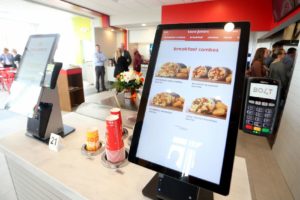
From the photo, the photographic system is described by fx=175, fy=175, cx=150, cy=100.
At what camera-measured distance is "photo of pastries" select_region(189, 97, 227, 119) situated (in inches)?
20.0

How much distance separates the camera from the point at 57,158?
86 cm

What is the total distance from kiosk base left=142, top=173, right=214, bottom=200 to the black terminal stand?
70 cm

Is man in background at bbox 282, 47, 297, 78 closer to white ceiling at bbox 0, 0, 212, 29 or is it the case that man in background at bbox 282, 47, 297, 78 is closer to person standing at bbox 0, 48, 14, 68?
white ceiling at bbox 0, 0, 212, 29

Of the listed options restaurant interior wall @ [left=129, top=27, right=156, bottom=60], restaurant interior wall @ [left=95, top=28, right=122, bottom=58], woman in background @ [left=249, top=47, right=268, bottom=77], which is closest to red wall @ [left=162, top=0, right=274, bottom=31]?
woman in background @ [left=249, top=47, right=268, bottom=77]

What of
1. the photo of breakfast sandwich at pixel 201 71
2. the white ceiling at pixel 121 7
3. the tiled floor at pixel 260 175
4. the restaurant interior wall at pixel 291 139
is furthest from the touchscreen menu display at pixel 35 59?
the white ceiling at pixel 121 7

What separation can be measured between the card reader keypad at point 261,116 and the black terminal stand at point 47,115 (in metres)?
0.98

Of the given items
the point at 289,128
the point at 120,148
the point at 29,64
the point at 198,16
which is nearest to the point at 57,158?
the point at 120,148

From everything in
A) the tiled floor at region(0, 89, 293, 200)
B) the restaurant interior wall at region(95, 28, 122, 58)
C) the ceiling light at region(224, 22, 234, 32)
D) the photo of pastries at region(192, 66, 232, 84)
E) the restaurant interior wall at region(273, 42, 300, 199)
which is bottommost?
the tiled floor at region(0, 89, 293, 200)

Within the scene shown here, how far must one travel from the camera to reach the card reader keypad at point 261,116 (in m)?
0.79

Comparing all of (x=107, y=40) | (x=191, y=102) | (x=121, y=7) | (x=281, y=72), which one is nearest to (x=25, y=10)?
(x=107, y=40)

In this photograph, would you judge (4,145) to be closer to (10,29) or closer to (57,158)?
(57,158)

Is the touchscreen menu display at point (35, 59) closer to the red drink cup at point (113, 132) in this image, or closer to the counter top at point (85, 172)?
the counter top at point (85, 172)

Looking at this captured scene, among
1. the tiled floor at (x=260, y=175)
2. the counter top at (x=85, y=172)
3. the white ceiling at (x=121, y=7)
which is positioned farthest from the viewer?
the white ceiling at (x=121, y=7)

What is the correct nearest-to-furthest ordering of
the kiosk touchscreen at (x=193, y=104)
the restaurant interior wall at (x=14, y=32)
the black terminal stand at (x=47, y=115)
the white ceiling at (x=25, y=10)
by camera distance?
the kiosk touchscreen at (x=193, y=104), the black terminal stand at (x=47, y=115), the white ceiling at (x=25, y=10), the restaurant interior wall at (x=14, y=32)
